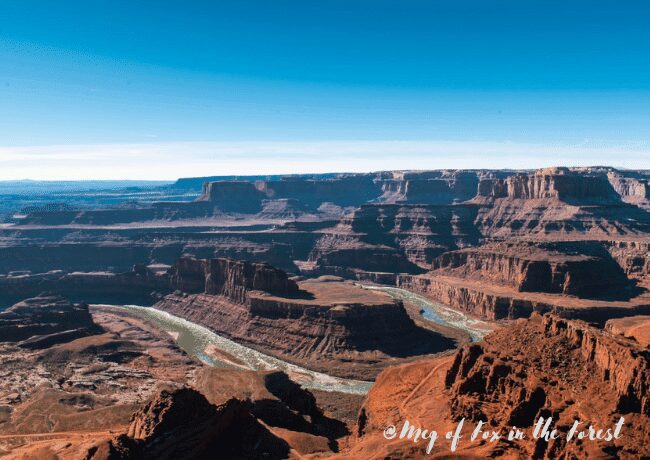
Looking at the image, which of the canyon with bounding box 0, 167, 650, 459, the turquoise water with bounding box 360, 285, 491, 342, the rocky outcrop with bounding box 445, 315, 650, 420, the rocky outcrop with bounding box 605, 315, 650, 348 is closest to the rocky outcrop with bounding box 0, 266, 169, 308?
the canyon with bounding box 0, 167, 650, 459

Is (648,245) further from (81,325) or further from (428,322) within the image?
(81,325)

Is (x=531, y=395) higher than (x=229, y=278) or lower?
higher

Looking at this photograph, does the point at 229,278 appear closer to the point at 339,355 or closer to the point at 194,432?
the point at 339,355

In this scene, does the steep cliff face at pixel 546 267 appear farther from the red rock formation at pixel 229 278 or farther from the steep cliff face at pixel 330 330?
the red rock formation at pixel 229 278

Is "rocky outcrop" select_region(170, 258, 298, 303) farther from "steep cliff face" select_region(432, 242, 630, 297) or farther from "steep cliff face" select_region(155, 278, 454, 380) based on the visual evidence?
"steep cliff face" select_region(432, 242, 630, 297)

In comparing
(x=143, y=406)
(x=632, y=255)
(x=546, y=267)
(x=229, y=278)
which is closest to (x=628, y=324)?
(x=546, y=267)

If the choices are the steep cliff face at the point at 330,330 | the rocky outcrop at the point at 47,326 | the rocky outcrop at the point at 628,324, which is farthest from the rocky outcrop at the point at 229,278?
the rocky outcrop at the point at 628,324

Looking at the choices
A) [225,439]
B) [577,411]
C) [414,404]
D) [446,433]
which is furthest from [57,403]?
[577,411]
